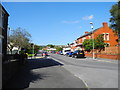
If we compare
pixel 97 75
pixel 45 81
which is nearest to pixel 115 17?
pixel 97 75

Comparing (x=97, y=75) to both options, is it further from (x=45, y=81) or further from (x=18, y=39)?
(x=18, y=39)

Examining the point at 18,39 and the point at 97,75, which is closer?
the point at 97,75

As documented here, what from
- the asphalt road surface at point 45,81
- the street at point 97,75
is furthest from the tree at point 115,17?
the asphalt road surface at point 45,81

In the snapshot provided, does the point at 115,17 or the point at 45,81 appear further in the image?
the point at 115,17

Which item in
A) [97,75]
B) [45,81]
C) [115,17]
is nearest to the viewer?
[45,81]

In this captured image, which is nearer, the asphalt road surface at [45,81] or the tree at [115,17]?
the asphalt road surface at [45,81]

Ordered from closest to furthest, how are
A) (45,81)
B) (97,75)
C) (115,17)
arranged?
1. (45,81)
2. (97,75)
3. (115,17)

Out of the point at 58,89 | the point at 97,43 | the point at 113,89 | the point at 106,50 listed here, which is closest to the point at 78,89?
the point at 58,89

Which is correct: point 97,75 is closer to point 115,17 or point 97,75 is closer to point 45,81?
point 45,81

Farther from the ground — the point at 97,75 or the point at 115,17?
the point at 115,17

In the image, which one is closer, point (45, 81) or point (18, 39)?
point (45, 81)

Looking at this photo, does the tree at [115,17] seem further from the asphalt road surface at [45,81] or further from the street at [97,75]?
the asphalt road surface at [45,81]

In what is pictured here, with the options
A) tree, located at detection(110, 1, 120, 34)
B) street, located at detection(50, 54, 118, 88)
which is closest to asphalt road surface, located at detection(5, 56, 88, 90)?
street, located at detection(50, 54, 118, 88)

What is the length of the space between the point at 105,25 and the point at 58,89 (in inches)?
2006
